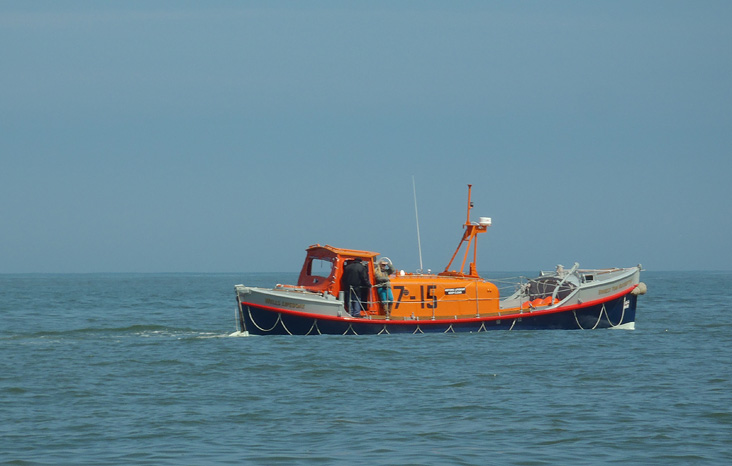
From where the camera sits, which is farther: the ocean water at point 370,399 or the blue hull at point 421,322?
the blue hull at point 421,322

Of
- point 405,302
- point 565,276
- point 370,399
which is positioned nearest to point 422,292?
point 405,302

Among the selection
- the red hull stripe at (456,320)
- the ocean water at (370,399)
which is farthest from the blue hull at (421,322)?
the ocean water at (370,399)

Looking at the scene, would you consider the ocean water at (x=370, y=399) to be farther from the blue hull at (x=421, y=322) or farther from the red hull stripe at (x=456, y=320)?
the red hull stripe at (x=456, y=320)

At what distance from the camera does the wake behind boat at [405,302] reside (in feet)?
86.7

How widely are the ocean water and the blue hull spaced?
0.35m

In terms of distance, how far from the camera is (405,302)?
27.3 m

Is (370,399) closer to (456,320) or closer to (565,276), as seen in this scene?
(456,320)

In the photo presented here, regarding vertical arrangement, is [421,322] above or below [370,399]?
above

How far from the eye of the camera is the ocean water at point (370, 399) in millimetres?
13445

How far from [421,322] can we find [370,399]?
374 inches

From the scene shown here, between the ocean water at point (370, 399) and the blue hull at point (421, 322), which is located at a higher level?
the blue hull at point (421, 322)

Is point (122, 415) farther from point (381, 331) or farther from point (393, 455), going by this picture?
point (381, 331)

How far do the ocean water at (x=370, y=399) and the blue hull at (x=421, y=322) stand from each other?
0.35 m

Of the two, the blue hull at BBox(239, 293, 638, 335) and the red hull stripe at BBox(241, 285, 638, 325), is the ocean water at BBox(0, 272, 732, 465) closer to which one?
the blue hull at BBox(239, 293, 638, 335)
